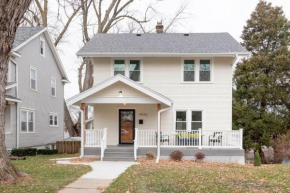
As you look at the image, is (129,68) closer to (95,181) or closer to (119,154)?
(119,154)

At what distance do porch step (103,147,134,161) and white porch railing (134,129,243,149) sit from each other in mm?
534

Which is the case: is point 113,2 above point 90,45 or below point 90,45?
above

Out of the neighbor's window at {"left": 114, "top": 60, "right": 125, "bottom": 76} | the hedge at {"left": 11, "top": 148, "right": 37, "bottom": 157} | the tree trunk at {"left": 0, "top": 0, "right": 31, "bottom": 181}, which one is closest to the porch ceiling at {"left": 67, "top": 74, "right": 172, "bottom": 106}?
the neighbor's window at {"left": 114, "top": 60, "right": 125, "bottom": 76}

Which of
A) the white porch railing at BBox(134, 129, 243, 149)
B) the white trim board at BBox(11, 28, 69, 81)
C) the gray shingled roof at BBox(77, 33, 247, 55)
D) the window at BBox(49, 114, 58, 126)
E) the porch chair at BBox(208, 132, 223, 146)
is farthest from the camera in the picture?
the window at BBox(49, 114, 58, 126)

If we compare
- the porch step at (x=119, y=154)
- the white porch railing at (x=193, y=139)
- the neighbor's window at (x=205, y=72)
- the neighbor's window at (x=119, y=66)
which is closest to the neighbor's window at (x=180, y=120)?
the white porch railing at (x=193, y=139)

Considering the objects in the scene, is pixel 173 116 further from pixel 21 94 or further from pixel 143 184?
pixel 21 94

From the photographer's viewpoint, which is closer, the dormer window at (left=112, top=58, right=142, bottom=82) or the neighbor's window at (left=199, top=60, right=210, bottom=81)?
the neighbor's window at (left=199, top=60, right=210, bottom=81)

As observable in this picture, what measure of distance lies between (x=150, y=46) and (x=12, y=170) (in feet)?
35.5

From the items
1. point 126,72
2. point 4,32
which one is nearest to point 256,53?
point 126,72

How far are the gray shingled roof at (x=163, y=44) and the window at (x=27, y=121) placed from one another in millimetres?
6022

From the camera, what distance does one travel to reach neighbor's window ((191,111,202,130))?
15.6 m

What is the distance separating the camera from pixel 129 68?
16.0m

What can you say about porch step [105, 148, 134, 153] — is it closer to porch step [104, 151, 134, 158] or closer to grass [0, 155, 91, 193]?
porch step [104, 151, 134, 158]

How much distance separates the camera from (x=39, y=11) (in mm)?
27453
